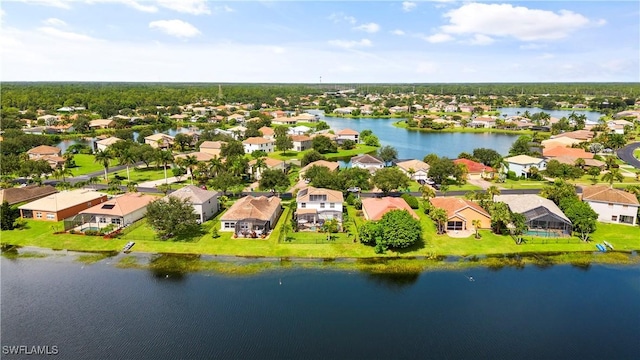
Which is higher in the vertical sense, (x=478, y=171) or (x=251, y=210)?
(x=478, y=171)

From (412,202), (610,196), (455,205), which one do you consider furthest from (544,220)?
(412,202)

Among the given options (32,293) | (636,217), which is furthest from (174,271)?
(636,217)

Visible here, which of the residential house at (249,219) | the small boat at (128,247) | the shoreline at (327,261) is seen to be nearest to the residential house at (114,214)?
the small boat at (128,247)

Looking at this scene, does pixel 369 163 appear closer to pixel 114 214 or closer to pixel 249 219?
pixel 249 219

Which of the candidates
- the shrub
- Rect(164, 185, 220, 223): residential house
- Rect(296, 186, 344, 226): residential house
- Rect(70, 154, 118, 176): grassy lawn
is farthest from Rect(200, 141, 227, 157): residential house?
the shrub

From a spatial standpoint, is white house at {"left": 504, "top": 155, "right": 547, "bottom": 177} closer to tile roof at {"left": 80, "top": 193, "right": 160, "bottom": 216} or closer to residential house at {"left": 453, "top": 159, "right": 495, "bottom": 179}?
residential house at {"left": 453, "top": 159, "right": 495, "bottom": 179}

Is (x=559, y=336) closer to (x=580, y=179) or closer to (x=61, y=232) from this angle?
(x=61, y=232)
